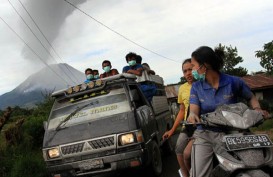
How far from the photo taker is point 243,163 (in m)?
2.58

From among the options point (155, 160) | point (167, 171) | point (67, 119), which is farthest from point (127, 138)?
point (167, 171)

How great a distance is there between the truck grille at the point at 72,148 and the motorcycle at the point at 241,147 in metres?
3.21

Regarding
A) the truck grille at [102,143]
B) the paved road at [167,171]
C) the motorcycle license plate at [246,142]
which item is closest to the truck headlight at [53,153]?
the truck grille at [102,143]

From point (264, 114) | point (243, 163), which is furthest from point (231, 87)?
point (243, 163)

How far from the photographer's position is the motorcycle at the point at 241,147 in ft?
8.46

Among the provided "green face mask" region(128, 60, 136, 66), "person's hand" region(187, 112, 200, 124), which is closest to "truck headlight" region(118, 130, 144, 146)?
"person's hand" region(187, 112, 200, 124)

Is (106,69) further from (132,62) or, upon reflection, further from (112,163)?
(112,163)

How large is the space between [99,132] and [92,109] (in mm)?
672

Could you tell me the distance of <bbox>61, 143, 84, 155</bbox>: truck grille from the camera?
225 inches

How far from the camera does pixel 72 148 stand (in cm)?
576

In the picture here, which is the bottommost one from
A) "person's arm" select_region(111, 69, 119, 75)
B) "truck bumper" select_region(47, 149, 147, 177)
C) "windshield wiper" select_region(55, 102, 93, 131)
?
"truck bumper" select_region(47, 149, 147, 177)

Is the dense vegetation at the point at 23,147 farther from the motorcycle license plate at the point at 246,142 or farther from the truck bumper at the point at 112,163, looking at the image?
the motorcycle license plate at the point at 246,142

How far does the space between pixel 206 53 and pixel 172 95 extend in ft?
125

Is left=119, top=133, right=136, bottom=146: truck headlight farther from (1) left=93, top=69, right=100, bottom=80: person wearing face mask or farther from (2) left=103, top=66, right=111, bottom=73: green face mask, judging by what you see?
(1) left=93, top=69, right=100, bottom=80: person wearing face mask
